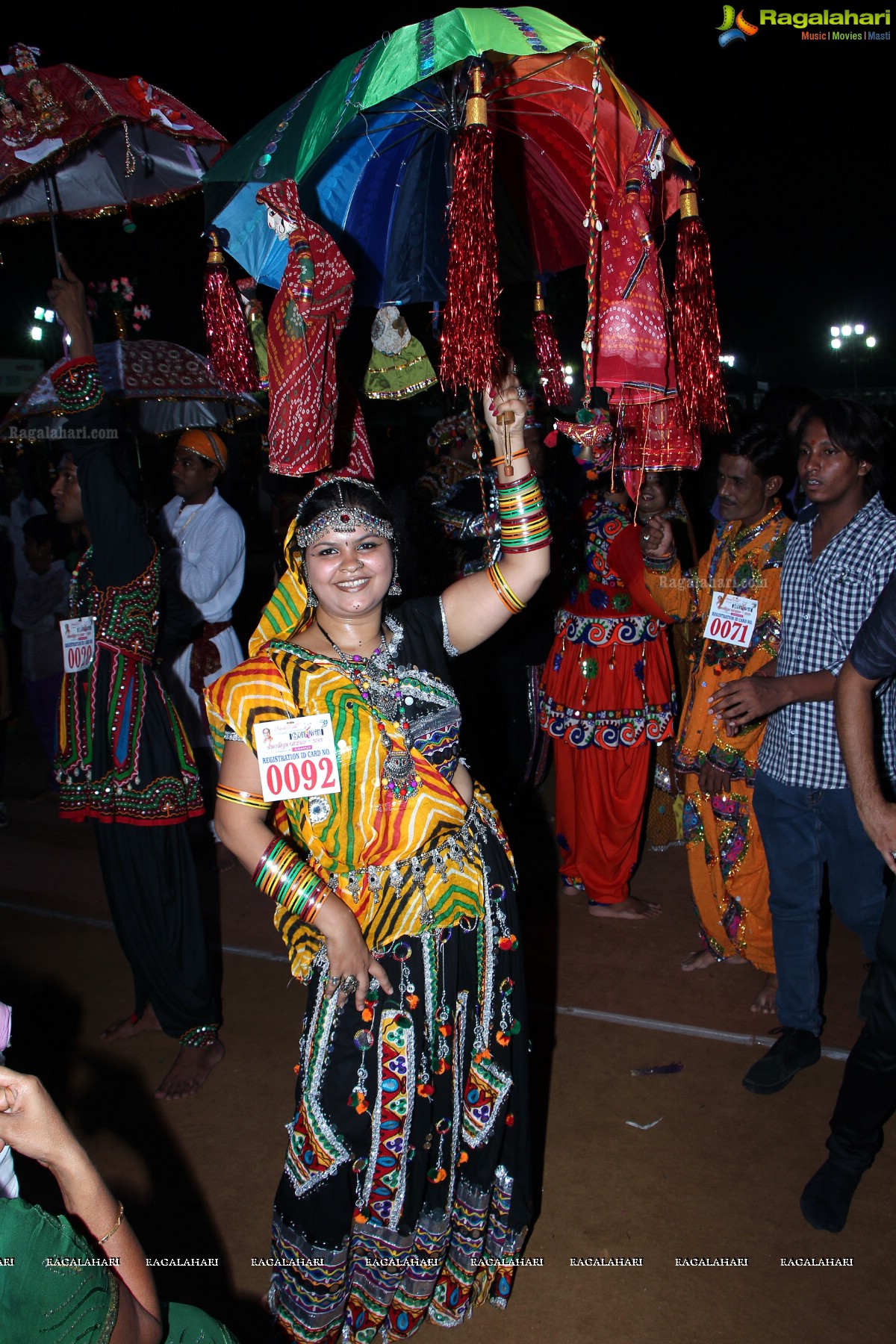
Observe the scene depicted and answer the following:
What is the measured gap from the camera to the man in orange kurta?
10.3 feet

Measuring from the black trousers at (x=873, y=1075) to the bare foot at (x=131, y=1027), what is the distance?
2.30 metres

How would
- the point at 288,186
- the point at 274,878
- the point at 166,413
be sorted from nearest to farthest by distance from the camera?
the point at 288,186
the point at 274,878
the point at 166,413

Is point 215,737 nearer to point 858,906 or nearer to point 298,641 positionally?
point 298,641

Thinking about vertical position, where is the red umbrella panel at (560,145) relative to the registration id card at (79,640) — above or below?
above

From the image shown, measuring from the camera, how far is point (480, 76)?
60.4 inches

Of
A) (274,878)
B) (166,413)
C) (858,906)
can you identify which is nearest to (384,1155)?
(274,878)

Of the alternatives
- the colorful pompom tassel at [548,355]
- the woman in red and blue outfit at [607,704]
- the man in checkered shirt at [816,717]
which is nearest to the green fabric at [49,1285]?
the colorful pompom tassel at [548,355]

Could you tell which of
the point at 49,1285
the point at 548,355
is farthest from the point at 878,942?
the point at 49,1285

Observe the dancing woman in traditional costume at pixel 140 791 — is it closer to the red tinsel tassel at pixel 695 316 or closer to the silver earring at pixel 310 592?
the silver earring at pixel 310 592

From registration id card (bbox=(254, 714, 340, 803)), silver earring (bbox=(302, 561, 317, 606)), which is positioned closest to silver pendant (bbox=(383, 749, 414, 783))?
registration id card (bbox=(254, 714, 340, 803))

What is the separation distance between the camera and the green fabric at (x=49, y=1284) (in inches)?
32.8

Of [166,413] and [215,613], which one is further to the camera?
[166,413]

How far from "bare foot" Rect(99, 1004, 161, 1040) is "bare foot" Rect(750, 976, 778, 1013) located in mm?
2220

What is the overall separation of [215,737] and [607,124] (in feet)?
5.05
